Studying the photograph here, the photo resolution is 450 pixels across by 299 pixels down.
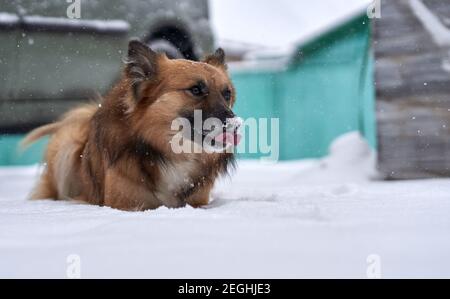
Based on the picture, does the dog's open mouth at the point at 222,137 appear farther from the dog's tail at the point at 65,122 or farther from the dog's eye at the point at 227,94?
the dog's tail at the point at 65,122

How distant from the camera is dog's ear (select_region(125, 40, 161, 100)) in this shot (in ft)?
9.39

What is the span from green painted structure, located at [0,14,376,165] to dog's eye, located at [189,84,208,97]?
5390 mm

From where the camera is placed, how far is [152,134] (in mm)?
2834

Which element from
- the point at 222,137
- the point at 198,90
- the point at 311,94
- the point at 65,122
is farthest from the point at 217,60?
the point at 311,94

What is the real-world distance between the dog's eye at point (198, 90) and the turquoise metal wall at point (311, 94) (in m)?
5.46

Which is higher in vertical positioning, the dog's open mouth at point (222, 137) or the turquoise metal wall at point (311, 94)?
the turquoise metal wall at point (311, 94)

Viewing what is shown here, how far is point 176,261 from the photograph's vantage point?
5.09 ft

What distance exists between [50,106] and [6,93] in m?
0.40

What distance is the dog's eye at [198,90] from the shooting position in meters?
2.81

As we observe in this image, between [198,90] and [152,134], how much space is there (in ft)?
1.08

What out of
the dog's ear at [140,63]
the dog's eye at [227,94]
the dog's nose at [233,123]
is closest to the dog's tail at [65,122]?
the dog's ear at [140,63]

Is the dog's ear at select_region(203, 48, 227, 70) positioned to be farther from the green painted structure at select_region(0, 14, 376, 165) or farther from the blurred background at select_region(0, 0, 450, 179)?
the green painted structure at select_region(0, 14, 376, 165)

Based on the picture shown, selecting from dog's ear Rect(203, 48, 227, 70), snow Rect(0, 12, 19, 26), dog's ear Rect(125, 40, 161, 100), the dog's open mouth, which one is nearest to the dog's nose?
the dog's open mouth

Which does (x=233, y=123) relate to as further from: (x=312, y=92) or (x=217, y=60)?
(x=312, y=92)
